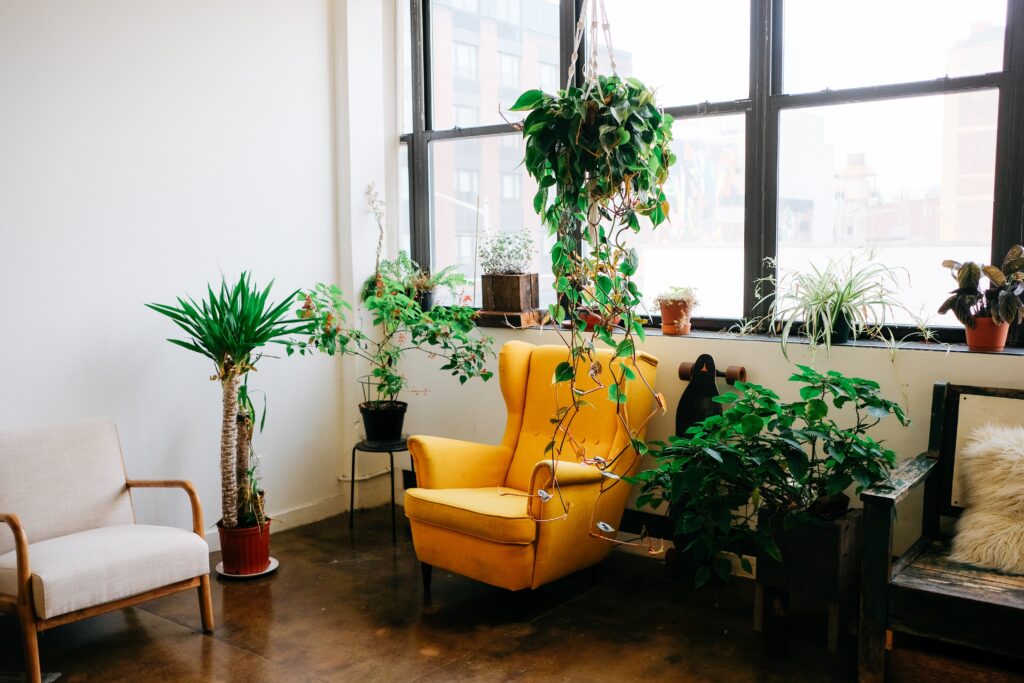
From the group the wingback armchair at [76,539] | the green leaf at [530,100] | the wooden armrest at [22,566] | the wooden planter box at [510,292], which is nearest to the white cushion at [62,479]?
the wingback armchair at [76,539]

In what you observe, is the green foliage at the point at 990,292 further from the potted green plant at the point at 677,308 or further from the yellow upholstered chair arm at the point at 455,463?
the yellow upholstered chair arm at the point at 455,463

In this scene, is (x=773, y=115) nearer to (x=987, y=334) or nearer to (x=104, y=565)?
(x=987, y=334)

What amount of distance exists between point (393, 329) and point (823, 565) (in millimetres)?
2437

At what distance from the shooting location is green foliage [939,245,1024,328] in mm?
3227

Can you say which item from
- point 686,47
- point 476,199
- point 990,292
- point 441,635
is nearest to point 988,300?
point 990,292

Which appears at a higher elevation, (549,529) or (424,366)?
(424,366)

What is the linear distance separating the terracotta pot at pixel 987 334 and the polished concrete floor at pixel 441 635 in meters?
1.22

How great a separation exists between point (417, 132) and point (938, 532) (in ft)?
11.2

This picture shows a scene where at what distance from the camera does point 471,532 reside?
137 inches

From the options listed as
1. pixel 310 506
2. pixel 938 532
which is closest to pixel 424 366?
pixel 310 506

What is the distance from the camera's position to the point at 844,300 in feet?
11.8

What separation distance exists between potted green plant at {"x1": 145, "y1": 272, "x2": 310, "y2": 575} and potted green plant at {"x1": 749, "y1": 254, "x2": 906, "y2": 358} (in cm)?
224

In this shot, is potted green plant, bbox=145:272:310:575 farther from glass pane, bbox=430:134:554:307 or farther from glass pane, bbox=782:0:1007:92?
glass pane, bbox=782:0:1007:92

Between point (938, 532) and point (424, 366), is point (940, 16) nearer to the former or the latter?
point (938, 532)
